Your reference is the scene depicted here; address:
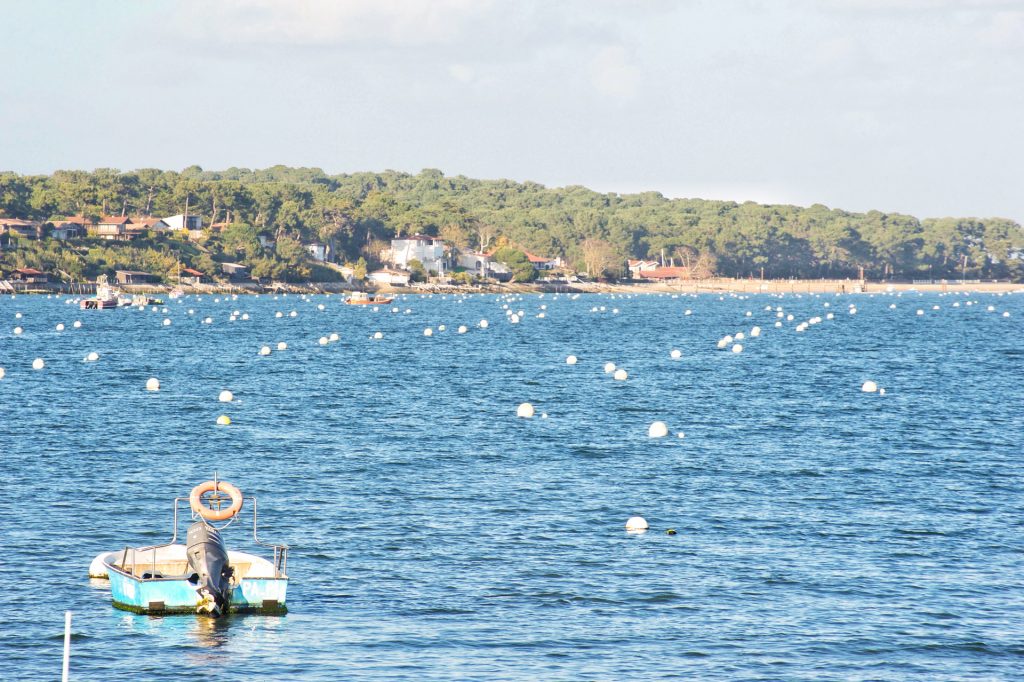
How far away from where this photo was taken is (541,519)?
124 ft

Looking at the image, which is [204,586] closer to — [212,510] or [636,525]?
[212,510]

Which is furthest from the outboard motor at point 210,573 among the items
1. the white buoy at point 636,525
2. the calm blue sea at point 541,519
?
the white buoy at point 636,525

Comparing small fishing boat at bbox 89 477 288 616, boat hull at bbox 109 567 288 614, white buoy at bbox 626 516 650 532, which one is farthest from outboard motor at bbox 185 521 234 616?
white buoy at bbox 626 516 650 532

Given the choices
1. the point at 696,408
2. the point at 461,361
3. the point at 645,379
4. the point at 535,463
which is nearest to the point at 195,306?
the point at 461,361

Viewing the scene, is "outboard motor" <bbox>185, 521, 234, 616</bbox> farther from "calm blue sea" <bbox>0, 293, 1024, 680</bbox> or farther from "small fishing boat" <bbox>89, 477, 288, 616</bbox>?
"calm blue sea" <bbox>0, 293, 1024, 680</bbox>

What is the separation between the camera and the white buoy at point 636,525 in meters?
36.6

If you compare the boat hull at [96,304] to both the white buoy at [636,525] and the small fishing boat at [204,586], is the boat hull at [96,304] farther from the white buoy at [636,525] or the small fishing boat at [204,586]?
the small fishing boat at [204,586]

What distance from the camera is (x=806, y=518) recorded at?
38562mm

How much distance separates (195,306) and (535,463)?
492ft

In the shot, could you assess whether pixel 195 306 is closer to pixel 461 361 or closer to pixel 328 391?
pixel 461 361

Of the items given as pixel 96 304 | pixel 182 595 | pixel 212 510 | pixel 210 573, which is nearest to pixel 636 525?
pixel 212 510

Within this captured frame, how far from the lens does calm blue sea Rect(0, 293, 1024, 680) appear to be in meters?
26.6

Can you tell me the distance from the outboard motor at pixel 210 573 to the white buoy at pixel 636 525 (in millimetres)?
12144

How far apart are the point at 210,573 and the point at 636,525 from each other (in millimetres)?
12894
